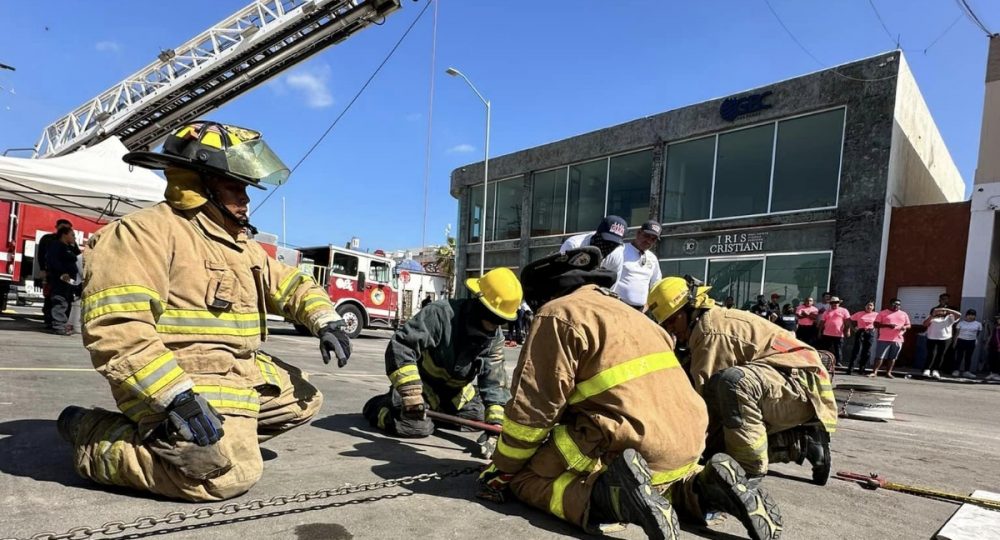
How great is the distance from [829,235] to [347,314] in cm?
1214

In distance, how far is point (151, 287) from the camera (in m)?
2.03

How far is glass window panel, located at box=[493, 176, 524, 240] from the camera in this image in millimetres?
21453

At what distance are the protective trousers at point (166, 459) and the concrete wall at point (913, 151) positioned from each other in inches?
571

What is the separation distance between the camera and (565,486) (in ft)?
6.99

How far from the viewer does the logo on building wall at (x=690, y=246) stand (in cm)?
1557

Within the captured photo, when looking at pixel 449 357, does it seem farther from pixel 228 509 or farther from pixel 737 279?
pixel 737 279

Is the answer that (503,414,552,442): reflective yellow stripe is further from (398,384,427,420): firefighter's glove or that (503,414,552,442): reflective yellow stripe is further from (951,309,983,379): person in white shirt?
(951,309,983,379): person in white shirt

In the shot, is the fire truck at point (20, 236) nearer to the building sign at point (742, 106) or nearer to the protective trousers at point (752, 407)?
the protective trousers at point (752, 407)

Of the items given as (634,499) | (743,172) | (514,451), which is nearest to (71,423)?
(514,451)

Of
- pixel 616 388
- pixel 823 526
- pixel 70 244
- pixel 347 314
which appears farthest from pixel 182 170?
pixel 347 314

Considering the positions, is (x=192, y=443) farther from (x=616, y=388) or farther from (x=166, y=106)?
(x=166, y=106)

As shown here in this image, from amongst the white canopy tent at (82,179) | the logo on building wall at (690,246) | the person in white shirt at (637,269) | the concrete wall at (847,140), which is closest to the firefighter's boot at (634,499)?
the person in white shirt at (637,269)

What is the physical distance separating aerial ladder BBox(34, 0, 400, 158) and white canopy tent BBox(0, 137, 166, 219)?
4.91 m

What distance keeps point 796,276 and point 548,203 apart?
9.25 m
